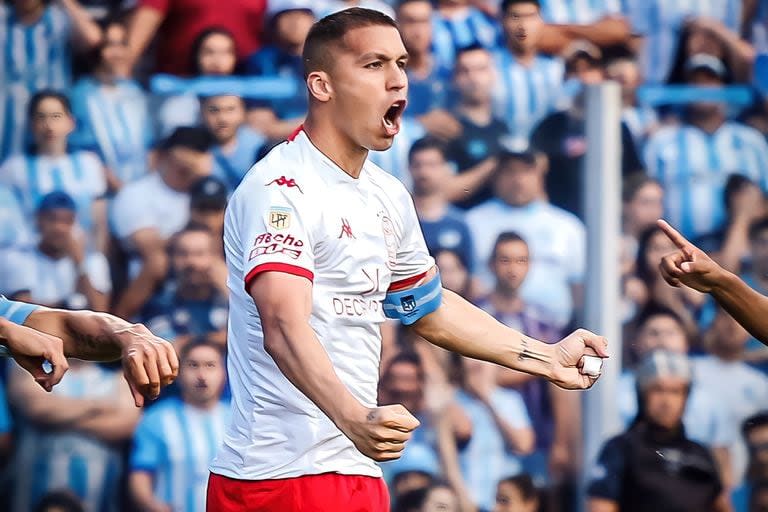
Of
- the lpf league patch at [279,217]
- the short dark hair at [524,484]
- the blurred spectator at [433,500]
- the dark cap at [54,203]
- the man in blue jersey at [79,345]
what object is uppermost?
the dark cap at [54,203]

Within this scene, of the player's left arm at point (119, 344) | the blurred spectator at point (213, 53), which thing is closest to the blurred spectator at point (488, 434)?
the blurred spectator at point (213, 53)

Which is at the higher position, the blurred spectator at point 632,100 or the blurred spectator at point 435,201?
the blurred spectator at point 632,100

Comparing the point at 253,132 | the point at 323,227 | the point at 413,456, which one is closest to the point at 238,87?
the point at 253,132

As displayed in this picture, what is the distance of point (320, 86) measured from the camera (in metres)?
3.88

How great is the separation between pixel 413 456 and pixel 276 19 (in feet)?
7.63

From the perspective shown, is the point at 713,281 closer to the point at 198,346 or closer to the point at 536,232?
the point at 536,232

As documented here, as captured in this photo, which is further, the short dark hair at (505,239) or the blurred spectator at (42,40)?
the blurred spectator at (42,40)

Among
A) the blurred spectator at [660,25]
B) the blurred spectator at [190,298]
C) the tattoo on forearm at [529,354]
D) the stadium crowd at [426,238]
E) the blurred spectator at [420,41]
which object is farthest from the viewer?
the blurred spectator at [660,25]

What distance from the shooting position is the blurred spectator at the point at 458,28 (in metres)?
6.88

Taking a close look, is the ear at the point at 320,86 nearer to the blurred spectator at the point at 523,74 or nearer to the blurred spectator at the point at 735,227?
the blurred spectator at the point at 523,74

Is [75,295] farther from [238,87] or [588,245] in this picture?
[588,245]

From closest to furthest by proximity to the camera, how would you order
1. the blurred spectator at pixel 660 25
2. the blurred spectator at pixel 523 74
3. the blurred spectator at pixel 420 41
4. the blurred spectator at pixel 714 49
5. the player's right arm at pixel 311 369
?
the player's right arm at pixel 311 369 → the blurred spectator at pixel 523 74 → the blurred spectator at pixel 420 41 → the blurred spectator at pixel 714 49 → the blurred spectator at pixel 660 25

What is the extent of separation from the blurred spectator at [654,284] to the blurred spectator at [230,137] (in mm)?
1871

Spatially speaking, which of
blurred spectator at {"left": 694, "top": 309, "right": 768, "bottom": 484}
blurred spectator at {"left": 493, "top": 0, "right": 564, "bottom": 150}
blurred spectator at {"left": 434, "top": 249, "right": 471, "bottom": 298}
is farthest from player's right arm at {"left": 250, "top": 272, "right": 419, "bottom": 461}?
blurred spectator at {"left": 694, "top": 309, "right": 768, "bottom": 484}
